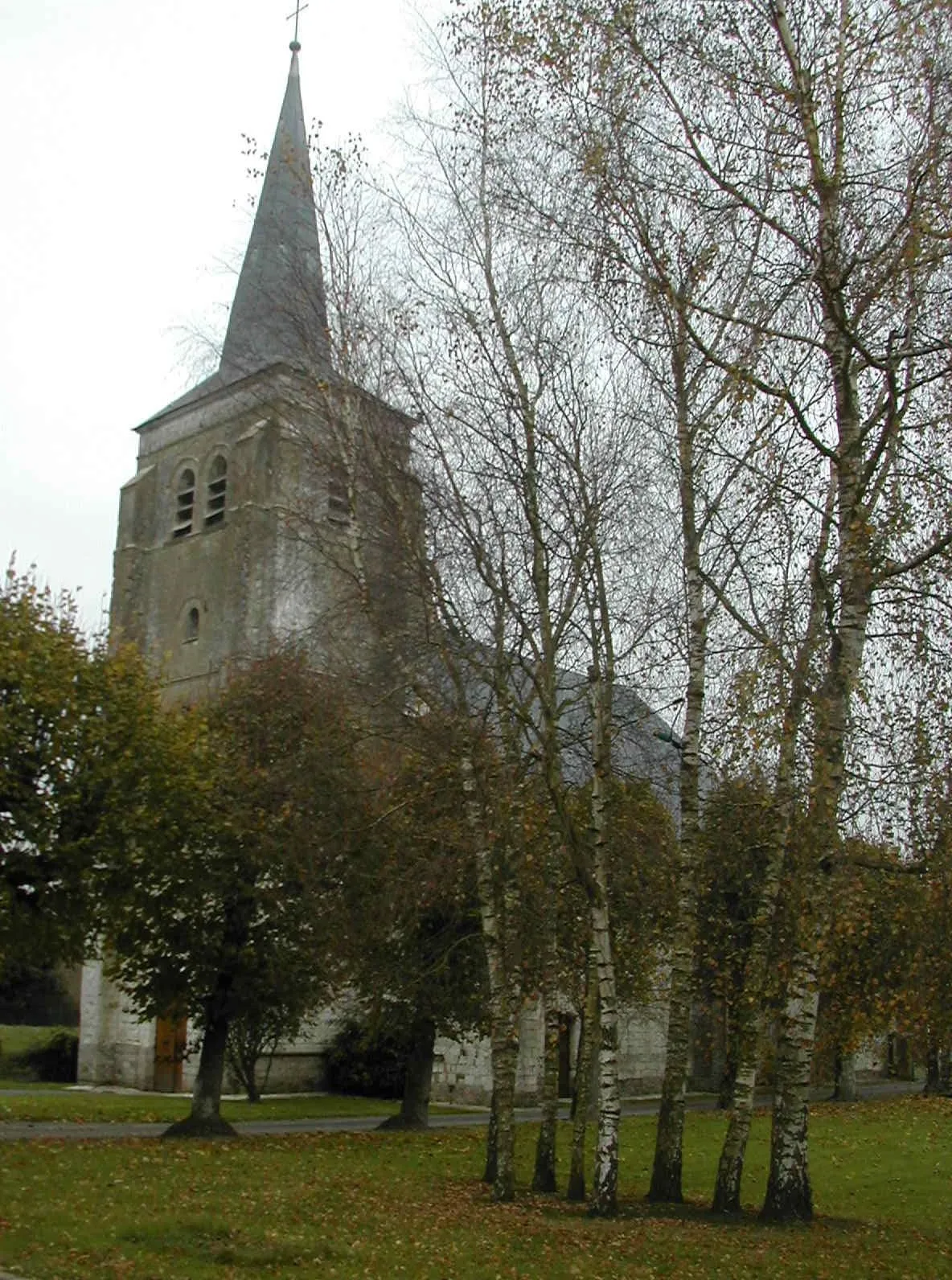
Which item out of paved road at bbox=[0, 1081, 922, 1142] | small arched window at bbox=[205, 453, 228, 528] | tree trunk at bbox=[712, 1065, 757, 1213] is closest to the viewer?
tree trunk at bbox=[712, 1065, 757, 1213]

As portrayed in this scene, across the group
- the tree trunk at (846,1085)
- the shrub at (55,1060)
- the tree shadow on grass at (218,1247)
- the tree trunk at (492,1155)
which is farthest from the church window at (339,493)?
the tree trunk at (846,1085)

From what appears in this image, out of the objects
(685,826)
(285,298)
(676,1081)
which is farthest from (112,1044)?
(285,298)

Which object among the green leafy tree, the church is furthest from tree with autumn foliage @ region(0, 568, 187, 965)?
the church

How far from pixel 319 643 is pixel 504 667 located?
101 inches

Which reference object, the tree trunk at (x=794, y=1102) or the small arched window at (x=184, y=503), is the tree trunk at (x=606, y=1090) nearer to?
the tree trunk at (x=794, y=1102)

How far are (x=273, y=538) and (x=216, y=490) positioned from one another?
15561 millimetres

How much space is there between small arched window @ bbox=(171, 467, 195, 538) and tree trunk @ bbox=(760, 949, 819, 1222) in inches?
1424

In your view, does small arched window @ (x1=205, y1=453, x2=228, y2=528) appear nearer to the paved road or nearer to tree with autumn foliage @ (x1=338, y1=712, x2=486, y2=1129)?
the paved road

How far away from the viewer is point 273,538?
30828 millimetres

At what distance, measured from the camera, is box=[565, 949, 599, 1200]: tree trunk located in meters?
14.5

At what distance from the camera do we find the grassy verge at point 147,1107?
2416cm

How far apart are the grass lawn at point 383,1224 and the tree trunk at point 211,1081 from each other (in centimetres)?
159

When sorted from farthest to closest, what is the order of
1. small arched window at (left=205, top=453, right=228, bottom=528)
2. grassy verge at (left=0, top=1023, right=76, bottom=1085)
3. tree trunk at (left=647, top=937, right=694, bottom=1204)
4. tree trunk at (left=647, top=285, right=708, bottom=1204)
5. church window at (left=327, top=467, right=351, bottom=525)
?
small arched window at (left=205, top=453, right=228, bottom=528)
grassy verge at (left=0, top=1023, right=76, bottom=1085)
church window at (left=327, top=467, right=351, bottom=525)
tree trunk at (left=647, top=937, right=694, bottom=1204)
tree trunk at (left=647, top=285, right=708, bottom=1204)

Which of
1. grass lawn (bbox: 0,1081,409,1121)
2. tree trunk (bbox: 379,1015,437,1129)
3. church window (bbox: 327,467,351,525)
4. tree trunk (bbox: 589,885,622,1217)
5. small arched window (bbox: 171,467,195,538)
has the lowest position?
grass lawn (bbox: 0,1081,409,1121)
